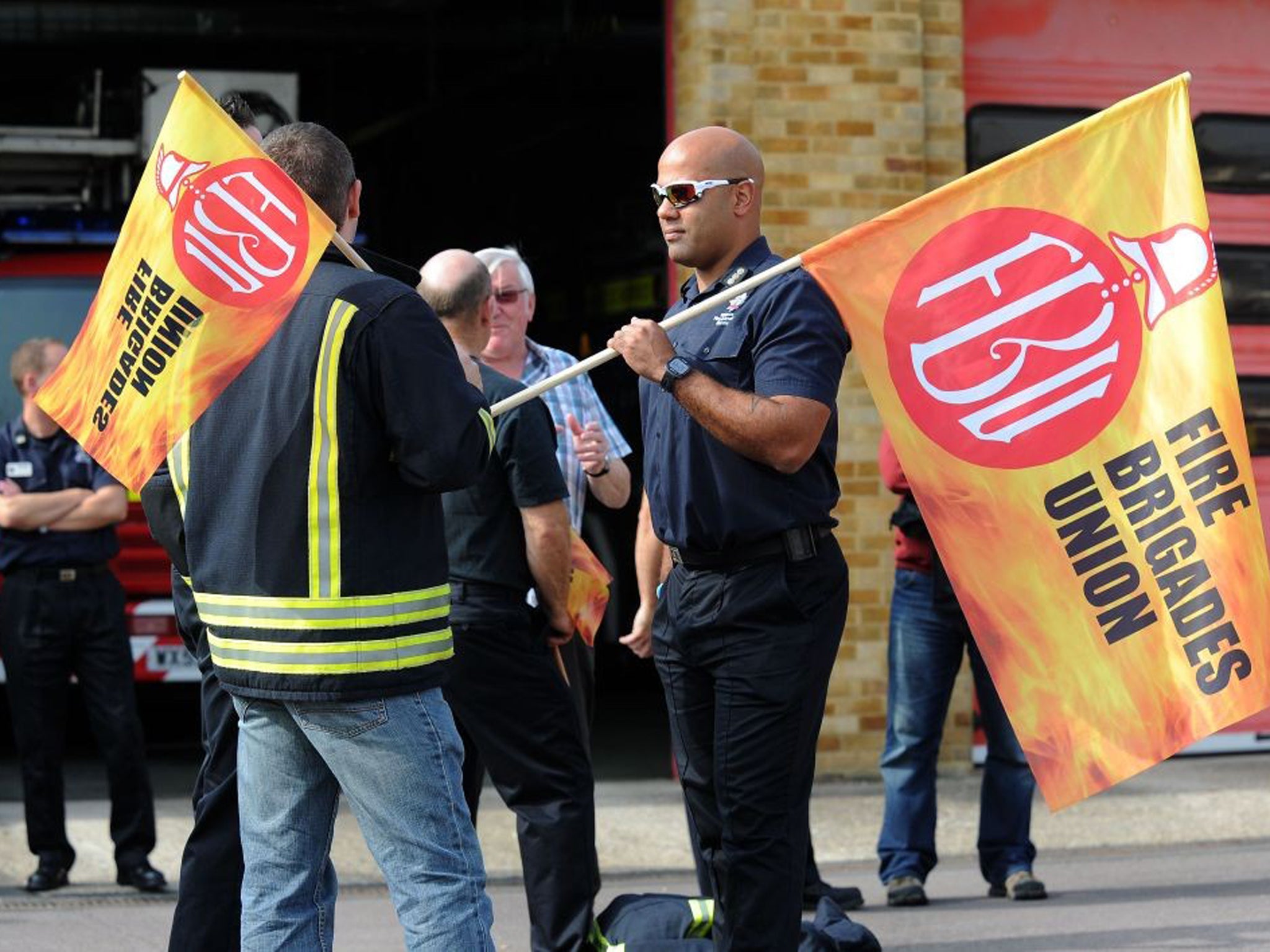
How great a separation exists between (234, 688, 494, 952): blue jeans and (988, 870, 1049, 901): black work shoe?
11.3 feet

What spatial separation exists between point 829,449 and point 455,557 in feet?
4.19

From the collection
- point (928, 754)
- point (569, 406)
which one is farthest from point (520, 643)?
point (928, 754)

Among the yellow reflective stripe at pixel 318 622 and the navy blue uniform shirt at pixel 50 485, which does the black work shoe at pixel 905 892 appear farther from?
the yellow reflective stripe at pixel 318 622

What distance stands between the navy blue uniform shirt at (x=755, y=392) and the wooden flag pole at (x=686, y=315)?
0.04 m

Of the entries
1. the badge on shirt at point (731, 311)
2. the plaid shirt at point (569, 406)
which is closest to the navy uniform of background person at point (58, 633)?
the plaid shirt at point (569, 406)

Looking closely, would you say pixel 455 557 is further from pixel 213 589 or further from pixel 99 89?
pixel 99 89

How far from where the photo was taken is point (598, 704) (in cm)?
1295

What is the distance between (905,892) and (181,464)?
3.65 metres

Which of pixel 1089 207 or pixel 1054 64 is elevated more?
pixel 1054 64

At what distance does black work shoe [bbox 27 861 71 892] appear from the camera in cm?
775

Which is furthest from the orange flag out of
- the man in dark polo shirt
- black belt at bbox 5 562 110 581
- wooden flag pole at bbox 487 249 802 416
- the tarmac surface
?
black belt at bbox 5 562 110 581

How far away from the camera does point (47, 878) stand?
776 cm

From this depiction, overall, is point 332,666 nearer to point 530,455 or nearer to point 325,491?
point 325,491

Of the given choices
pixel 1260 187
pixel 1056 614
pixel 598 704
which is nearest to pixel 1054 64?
pixel 1260 187
